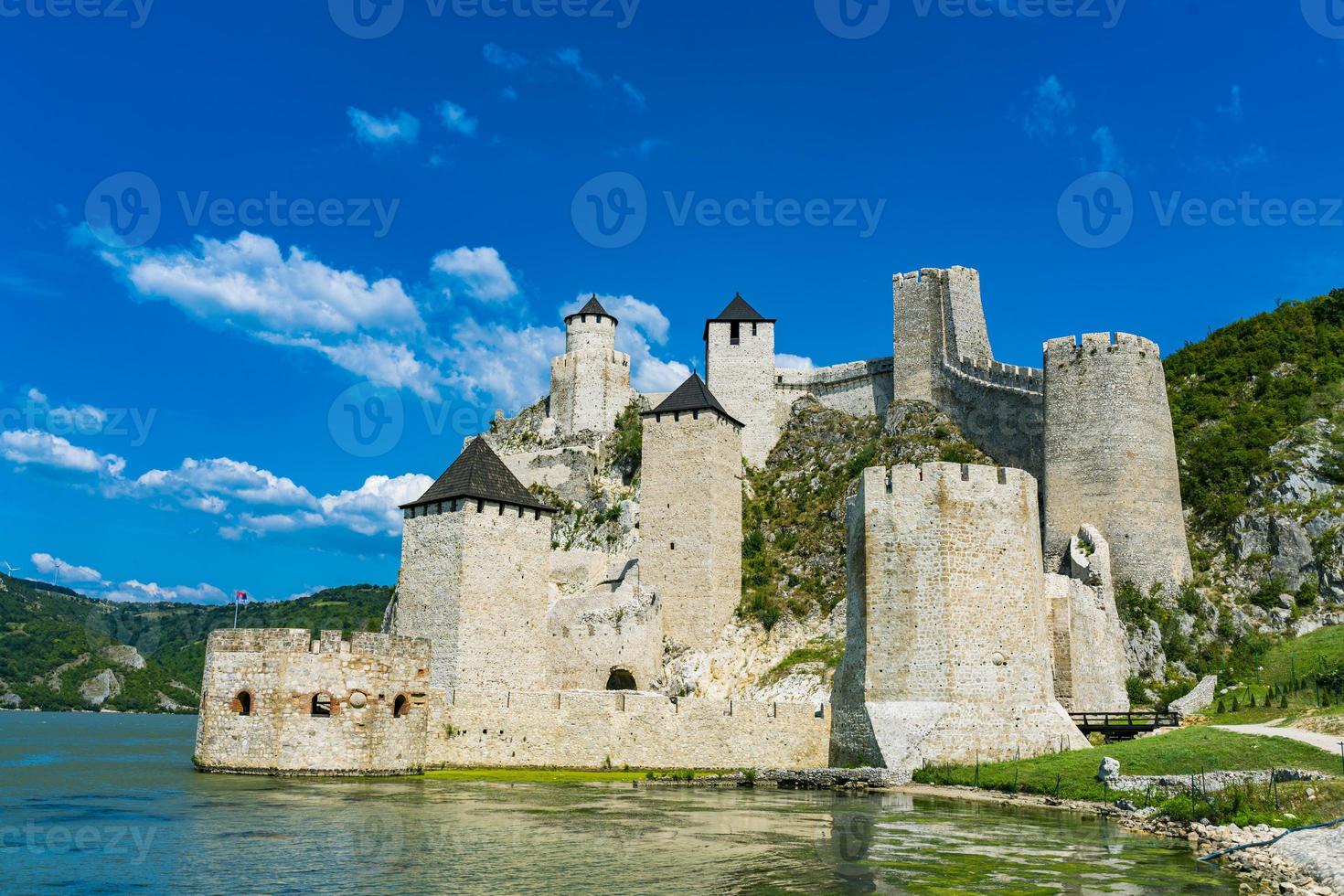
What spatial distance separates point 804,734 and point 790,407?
2743cm

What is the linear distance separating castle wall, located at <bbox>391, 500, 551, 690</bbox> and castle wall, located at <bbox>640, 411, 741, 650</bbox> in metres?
9.26

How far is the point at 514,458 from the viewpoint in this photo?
50750 millimetres

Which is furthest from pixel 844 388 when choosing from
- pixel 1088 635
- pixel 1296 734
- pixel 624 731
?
pixel 1296 734

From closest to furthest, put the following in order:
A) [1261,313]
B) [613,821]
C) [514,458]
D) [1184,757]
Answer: [613,821]
[1184,757]
[1261,313]
[514,458]

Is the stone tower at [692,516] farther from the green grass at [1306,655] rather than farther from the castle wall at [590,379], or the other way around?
the green grass at [1306,655]

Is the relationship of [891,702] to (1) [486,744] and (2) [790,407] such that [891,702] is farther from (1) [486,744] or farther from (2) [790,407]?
(2) [790,407]

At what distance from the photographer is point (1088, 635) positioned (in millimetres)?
29562

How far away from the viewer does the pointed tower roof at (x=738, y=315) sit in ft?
169

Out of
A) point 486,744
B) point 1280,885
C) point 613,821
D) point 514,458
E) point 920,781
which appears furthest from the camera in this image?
point 514,458

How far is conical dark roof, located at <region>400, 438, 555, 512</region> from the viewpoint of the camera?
30.2 m

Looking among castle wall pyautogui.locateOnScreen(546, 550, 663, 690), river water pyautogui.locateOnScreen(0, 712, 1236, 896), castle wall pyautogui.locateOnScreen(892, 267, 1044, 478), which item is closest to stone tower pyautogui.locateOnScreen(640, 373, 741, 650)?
castle wall pyautogui.locateOnScreen(546, 550, 663, 690)

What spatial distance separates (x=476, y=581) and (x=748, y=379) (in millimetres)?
23787

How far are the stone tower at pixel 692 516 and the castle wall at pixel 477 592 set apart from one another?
30.5 feet

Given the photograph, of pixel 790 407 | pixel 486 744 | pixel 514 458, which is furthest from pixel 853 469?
pixel 486 744
